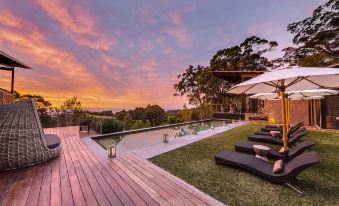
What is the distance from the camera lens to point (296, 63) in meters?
19.2

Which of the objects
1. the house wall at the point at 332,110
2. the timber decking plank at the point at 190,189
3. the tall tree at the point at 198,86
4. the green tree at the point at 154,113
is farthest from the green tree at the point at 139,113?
the timber decking plank at the point at 190,189

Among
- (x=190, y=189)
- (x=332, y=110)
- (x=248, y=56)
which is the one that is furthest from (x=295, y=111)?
(x=190, y=189)

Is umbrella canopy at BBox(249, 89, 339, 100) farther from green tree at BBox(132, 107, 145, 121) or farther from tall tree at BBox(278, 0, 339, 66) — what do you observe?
green tree at BBox(132, 107, 145, 121)

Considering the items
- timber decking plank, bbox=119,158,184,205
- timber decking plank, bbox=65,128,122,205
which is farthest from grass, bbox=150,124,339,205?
timber decking plank, bbox=65,128,122,205

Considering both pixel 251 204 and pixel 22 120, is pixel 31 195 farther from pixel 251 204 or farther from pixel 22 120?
pixel 251 204

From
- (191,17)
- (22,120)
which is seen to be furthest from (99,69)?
(22,120)

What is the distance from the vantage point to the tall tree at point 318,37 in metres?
15.7

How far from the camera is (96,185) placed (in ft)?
10.3

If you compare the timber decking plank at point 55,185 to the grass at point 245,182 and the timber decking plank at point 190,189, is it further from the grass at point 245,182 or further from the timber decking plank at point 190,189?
the grass at point 245,182

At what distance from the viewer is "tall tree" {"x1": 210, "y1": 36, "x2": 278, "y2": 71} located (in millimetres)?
20859

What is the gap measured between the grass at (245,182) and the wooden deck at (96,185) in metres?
0.36

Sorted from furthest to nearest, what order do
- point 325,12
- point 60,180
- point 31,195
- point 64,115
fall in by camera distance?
point 325,12 → point 64,115 → point 60,180 → point 31,195

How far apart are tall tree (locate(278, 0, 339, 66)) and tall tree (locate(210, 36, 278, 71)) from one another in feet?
8.95

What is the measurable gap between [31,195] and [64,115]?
9.46 meters
